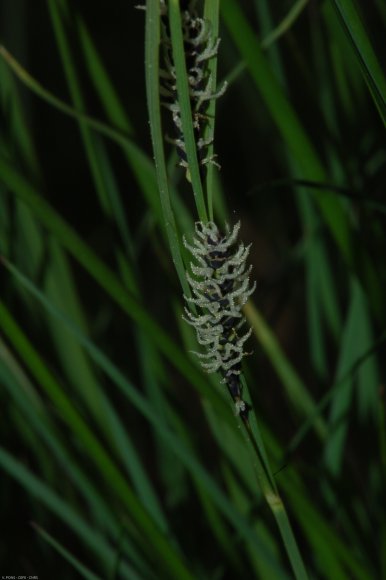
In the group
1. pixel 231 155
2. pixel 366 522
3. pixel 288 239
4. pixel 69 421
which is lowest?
pixel 366 522

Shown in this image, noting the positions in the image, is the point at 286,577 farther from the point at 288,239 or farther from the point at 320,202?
the point at 288,239

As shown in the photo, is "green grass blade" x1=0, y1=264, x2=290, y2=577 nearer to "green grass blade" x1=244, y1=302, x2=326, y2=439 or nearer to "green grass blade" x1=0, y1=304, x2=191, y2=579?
"green grass blade" x1=0, y1=304, x2=191, y2=579

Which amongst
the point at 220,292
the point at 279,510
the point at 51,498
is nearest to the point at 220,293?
the point at 220,292

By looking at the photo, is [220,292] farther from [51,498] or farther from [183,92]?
[51,498]

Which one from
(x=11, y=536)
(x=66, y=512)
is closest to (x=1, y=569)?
(x=11, y=536)

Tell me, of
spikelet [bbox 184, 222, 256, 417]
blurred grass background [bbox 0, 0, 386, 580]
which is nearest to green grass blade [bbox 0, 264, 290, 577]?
blurred grass background [bbox 0, 0, 386, 580]

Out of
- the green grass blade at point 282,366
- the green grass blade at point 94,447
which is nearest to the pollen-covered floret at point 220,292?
the green grass blade at point 94,447
